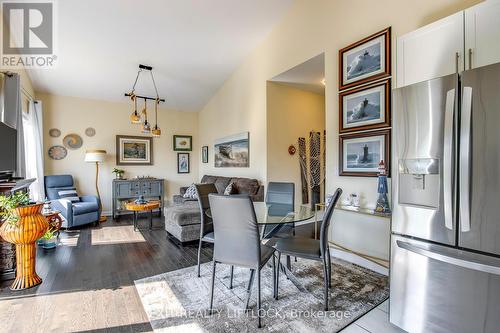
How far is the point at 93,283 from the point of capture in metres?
2.58

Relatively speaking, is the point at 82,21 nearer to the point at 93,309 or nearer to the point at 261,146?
the point at 261,146

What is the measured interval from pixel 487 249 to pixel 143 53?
17.0ft

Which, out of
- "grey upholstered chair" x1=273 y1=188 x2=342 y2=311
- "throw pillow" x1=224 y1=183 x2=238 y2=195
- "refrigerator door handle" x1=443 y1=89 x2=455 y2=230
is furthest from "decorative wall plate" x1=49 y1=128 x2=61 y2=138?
"refrigerator door handle" x1=443 y1=89 x2=455 y2=230

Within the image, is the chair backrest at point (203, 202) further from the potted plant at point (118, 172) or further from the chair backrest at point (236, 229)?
the potted plant at point (118, 172)

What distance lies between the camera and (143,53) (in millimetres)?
4516

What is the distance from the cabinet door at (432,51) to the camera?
189cm

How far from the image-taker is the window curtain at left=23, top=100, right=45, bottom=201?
4.83 metres

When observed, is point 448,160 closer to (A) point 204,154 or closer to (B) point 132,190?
(A) point 204,154

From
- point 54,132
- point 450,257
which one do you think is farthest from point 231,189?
point 54,132

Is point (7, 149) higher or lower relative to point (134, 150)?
lower

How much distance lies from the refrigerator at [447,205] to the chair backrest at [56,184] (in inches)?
242

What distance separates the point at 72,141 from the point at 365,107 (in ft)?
20.6

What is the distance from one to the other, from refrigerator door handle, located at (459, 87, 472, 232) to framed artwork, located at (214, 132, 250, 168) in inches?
154

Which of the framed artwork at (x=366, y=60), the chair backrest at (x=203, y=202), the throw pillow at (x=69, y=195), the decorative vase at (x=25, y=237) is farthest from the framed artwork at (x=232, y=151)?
the decorative vase at (x=25, y=237)
